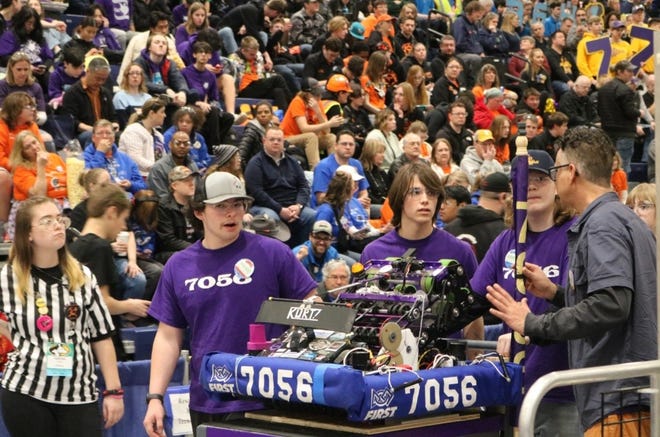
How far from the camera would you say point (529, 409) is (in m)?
3.88

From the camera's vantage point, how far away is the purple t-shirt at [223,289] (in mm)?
5344

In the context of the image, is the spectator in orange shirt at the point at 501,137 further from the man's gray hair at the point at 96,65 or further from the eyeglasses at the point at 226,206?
the eyeglasses at the point at 226,206

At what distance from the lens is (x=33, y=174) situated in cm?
1012

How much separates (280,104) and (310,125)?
1.61 meters

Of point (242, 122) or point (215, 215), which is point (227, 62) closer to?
point (242, 122)

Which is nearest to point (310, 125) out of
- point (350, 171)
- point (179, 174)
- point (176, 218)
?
point (350, 171)

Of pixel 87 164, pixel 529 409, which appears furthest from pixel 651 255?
pixel 87 164

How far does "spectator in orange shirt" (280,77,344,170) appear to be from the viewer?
45.1 feet

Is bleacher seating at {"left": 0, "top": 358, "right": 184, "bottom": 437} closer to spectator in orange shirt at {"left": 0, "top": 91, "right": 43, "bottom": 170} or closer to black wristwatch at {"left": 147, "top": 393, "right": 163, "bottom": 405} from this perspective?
black wristwatch at {"left": 147, "top": 393, "right": 163, "bottom": 405}

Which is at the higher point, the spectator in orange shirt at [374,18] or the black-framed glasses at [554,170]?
the spectator in orange shirt at [374,18]

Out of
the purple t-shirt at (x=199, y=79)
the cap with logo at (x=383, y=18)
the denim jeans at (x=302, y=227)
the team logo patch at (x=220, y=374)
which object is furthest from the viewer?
the cap with logo at (x=383, y=18)

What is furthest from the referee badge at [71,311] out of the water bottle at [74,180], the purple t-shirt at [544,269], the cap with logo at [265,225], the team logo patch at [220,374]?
the cap with logo at [265,225]

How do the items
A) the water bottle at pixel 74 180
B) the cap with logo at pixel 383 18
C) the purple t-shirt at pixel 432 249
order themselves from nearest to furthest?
the purple t-shirt at pixel 432 249 → the water bottle at pixel 74 180 → the cap with logo at pixel 383 18

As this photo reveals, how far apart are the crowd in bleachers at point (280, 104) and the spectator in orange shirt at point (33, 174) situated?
16 mm
